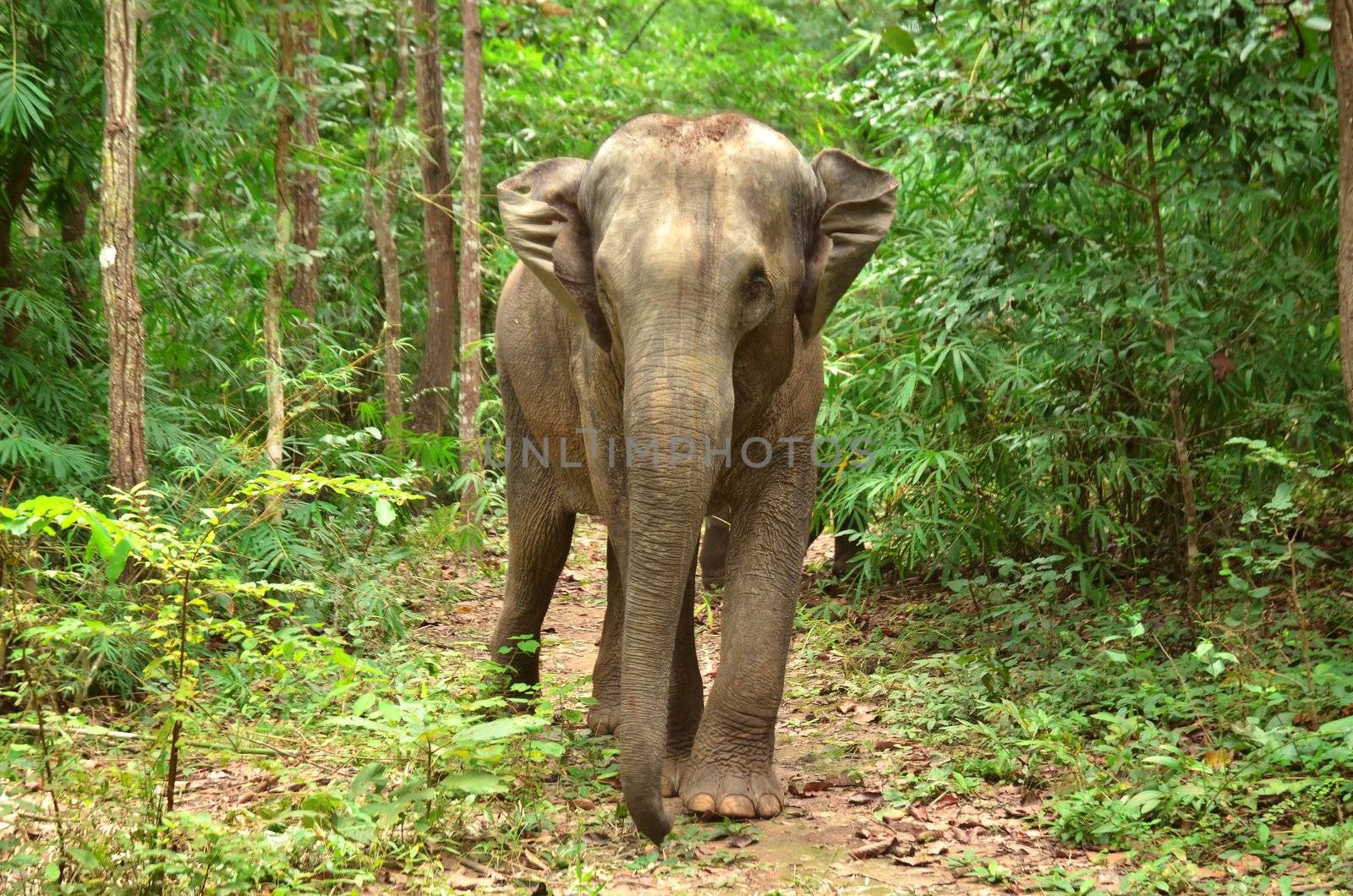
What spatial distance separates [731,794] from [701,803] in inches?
4.4

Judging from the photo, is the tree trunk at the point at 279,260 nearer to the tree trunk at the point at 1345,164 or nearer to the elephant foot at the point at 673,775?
the elephant foot at the point at 673,775

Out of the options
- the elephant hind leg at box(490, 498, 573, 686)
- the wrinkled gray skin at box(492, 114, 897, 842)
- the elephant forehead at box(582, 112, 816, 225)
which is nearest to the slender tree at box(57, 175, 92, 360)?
the elephant hind leg at box(490, 498, 573, 686)

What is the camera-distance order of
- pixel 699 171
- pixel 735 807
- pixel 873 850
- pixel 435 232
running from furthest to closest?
pixel 435 232, pixel 735 807, pixel 699 171, pixel 873 850

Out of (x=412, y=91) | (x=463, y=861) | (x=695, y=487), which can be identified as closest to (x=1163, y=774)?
(x=695, y=487)

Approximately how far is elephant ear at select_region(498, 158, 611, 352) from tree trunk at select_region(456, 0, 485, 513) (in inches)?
203

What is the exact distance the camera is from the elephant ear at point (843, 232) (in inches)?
192

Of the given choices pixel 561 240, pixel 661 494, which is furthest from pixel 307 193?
pixel 661 494

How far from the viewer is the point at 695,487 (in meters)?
4.30

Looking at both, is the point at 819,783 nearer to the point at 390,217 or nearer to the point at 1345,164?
the point at 1345,164

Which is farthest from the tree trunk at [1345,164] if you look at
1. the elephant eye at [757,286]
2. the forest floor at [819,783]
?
the elephant eye at [757,286]

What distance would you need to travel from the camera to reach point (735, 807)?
4766mm

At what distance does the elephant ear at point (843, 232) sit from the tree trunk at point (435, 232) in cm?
668

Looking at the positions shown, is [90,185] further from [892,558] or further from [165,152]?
[892,558]

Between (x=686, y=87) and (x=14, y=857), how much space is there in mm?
11395
